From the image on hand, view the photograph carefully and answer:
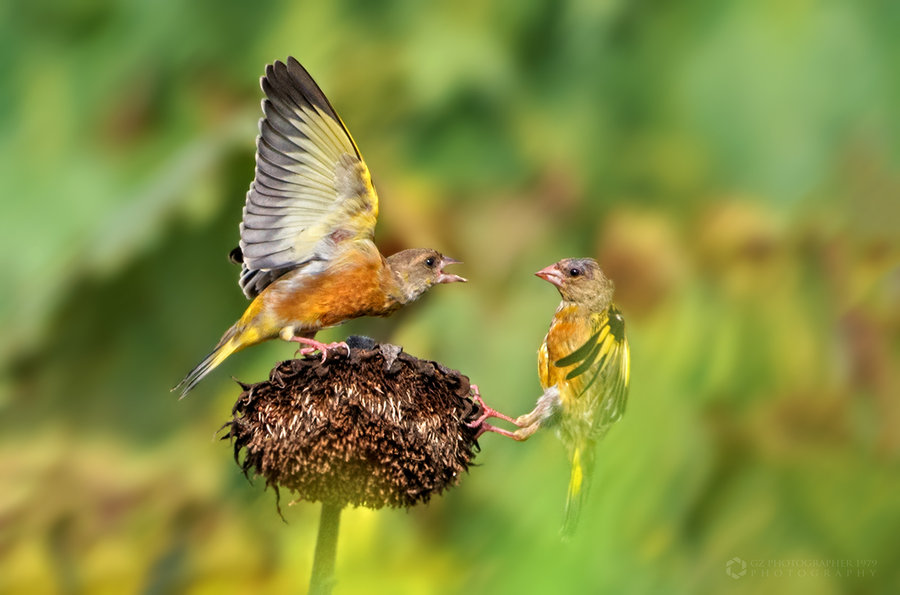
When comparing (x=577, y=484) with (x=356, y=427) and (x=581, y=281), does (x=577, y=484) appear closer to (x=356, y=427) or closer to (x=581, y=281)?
(x=356, y=427)

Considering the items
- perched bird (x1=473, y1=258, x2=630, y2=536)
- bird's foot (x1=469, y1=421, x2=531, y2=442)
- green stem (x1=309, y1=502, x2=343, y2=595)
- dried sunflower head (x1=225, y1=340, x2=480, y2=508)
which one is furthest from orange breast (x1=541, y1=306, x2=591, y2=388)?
green stem (x1=309, y1=502, x2=343, y2=595)

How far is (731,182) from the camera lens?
10.9 ft

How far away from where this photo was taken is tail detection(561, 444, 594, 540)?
2.43 ft

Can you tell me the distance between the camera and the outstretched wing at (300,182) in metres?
1.50

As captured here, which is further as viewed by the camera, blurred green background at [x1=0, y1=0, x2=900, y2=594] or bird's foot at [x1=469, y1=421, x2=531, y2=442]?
blurred green background at [x1=0, y1=0, x2=900, y2=594]

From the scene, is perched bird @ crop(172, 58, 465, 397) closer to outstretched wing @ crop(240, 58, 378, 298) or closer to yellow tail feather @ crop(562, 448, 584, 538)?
outstretched wing @ crop(240, 58, 378, 298)

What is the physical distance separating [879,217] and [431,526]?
167 centimetres

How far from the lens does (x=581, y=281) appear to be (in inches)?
65.4

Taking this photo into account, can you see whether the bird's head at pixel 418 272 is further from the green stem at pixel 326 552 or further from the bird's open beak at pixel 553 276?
the green stem at pixel 326 552

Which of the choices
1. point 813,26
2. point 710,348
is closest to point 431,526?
point 710,348

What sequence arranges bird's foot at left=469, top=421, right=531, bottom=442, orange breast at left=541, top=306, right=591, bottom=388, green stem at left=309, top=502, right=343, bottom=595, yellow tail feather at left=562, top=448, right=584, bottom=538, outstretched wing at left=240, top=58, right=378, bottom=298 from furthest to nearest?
1. orange breast at left=541, top=306, right=591, bottom=388
2. outstretched wing at left=240, top=58, right=378, bottom=298
3. bird's foot at left=469, top=421, right=531, bottom=442
4. green stem at left=309, top=502, right=343, bottom=595
5. yellow tail feather at left=562, top=448, right=584, bottom=538

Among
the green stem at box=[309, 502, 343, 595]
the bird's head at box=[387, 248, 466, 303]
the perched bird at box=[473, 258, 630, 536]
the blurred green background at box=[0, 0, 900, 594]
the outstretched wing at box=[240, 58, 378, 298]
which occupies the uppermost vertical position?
the outstretched wing at box=[240, 58, 378, 298]

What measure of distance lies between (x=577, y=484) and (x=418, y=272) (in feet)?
1.99

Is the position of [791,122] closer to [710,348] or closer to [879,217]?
[879,217]
